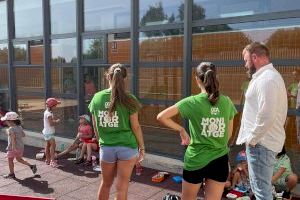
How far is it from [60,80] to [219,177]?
5465 millimetres

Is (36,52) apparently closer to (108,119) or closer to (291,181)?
(108,119)

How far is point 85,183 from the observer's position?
5480 mm

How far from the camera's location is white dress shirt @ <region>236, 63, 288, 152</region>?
3.09 metres

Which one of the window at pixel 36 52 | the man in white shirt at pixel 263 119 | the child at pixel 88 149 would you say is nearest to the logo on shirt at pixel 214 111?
the man in white shirt at pixel 263 119

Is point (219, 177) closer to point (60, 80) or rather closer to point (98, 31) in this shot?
point (98, 31)

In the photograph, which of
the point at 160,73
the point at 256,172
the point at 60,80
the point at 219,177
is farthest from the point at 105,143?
the point at 60,80

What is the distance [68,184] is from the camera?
5.46 meters

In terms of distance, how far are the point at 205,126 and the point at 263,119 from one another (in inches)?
20.7

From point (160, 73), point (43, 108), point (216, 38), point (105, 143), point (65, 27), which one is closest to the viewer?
point (105, 143)

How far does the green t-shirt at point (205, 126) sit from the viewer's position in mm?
3096

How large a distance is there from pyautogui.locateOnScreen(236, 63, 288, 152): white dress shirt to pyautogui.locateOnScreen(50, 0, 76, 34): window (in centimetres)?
511

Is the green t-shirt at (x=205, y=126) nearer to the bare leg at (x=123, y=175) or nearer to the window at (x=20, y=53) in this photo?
the bare leg at (x=123, y=175)

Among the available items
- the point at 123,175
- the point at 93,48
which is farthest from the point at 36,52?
the point at 123,175

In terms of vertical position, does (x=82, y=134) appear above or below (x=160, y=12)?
below
